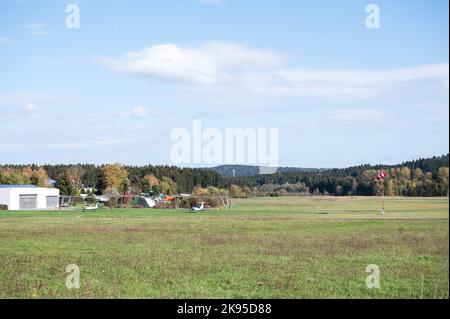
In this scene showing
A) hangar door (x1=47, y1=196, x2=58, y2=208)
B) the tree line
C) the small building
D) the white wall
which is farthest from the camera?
hangar door (x1=47, y1=196, x2=58, y2=208)

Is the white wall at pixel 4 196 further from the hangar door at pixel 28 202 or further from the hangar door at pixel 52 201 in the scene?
the hangar door at pixel 52 201

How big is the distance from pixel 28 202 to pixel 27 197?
3.15 feet

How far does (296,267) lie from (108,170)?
125677 mm

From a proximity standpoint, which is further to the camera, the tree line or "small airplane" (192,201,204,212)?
"small airplane" (192,201,204,212)

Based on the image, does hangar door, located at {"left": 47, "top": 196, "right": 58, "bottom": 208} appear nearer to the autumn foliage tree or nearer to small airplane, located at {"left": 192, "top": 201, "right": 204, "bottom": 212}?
the autumn foliage tree

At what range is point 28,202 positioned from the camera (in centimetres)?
9688

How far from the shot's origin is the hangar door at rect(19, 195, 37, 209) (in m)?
95.1

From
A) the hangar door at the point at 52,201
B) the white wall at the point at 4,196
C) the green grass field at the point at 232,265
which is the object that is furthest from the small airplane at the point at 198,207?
the green grass field at the point at 232,265

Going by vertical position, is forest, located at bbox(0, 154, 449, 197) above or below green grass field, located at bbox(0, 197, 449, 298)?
above

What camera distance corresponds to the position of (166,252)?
77.4 ft

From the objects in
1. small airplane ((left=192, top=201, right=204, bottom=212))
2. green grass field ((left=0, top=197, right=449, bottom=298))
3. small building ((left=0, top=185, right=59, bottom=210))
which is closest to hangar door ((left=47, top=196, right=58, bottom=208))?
small building ((left=0, top=185, right=59, bottom=210))

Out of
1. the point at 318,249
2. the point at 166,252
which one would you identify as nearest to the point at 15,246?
the point at 166,252

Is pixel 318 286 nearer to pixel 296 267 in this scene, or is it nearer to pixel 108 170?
pixel 296 267

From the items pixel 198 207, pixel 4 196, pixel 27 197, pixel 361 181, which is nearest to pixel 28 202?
pixel 27 197
